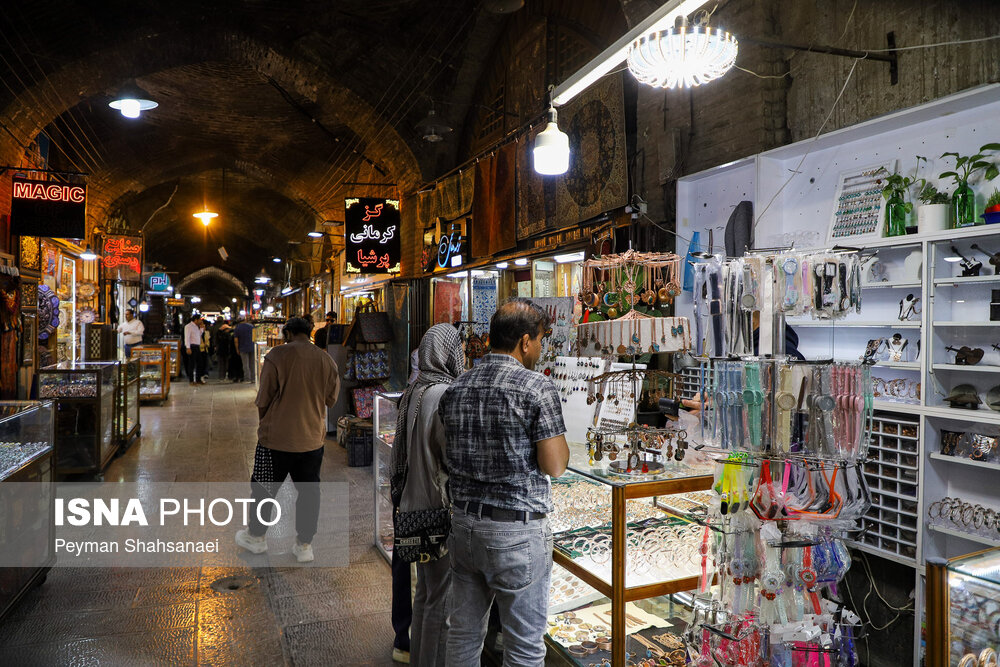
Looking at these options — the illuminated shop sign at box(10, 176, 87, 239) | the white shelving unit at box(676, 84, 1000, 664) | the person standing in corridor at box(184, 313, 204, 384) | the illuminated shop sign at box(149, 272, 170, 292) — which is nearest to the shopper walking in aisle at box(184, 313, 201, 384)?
the person standing in corridor at box(184, 313, 204, 384)

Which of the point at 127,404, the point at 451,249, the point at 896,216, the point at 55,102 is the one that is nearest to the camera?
the point at 896,216

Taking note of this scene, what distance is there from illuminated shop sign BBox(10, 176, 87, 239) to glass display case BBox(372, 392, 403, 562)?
203 inches

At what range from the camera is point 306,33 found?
981 centimetres

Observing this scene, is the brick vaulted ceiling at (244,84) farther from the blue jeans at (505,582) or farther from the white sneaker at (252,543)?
the blue jeans at (505,582)

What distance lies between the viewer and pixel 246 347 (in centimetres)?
1759

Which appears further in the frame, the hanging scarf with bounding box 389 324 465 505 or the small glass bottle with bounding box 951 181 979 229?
the small glass bottle with bounding box 951 181 979 229

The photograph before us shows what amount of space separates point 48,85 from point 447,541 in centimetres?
881

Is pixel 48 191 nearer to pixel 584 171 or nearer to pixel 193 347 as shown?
pixel 584 171

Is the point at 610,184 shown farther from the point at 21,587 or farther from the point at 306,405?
the point at 21,587

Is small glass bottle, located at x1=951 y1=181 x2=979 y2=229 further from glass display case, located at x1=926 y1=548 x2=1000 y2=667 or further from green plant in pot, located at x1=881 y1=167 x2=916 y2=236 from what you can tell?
glass display case, located at x1=926 y1=548 x2=1000 y2=667

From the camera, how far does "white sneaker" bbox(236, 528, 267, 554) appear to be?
4684 mm

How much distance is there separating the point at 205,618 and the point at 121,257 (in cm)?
1256

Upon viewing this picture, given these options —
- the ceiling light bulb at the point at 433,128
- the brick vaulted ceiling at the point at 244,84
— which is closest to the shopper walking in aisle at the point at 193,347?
the brick vaulted ceiling at the point at 244,84

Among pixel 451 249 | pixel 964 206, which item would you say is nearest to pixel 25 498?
pixel 964 206
